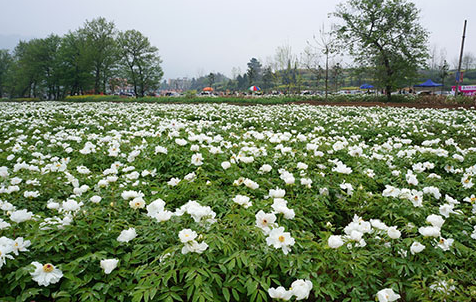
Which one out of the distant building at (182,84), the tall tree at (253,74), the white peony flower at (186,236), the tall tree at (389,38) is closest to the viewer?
the white peony flower at (186,236)

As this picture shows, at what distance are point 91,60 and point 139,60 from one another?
250 inches

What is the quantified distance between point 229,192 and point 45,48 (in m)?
47.0

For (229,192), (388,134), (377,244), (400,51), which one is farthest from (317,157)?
(400,51)

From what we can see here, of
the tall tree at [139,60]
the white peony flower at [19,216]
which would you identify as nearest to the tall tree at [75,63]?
the tall tree at [139,60]

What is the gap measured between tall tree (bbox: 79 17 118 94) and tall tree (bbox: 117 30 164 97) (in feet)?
7.34

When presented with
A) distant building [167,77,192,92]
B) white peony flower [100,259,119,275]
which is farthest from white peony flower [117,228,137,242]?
distant building [167,77,192,92]

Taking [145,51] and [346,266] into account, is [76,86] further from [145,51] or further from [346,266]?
[346,266]

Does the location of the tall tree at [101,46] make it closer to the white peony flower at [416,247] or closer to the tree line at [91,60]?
the tree line at [91,60]

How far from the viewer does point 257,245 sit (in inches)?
68.9

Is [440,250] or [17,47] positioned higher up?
[17,47]

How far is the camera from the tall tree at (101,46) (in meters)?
39.3

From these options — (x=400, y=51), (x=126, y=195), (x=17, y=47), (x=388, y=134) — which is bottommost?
(x=388, y=134)

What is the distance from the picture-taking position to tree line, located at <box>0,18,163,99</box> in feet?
122

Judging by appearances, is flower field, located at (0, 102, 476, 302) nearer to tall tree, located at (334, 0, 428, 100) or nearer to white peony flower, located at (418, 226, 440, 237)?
white peony flower, located at (418, 226, 440, 237)
